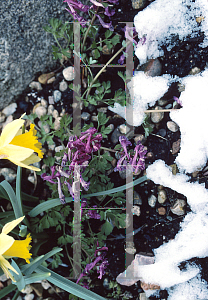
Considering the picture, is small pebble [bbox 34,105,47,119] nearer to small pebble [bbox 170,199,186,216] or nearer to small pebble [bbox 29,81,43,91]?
small pebble [bbox 29,81,43,91]

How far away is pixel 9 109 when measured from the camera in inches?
59.9

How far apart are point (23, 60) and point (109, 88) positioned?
21.0 inches

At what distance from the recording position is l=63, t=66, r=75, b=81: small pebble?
1.44m

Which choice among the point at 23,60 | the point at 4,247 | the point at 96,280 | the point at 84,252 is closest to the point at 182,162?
the point at 84,252

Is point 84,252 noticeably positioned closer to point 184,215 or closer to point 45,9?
point 184,215

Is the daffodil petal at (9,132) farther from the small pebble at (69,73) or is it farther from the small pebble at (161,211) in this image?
the small pebble at (161,211)

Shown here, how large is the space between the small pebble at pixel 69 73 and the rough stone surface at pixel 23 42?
0.10 m

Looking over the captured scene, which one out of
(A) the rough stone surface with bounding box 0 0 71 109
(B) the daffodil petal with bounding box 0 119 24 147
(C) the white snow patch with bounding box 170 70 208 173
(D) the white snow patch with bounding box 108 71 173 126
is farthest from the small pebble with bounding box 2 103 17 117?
(C) the white snow patch with bounding box 170 70 208 173

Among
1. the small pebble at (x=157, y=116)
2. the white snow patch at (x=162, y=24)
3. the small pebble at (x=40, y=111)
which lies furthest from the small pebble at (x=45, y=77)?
the small pebble at (x=157, y=116)

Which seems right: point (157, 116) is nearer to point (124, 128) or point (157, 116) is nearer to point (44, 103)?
point (124, 128)

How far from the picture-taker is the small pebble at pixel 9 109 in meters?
1.52

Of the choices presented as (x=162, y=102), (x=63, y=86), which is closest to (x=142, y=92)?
(x=162, y=102)

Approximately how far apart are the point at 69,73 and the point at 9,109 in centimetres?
45

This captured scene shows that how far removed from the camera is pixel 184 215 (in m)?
1.31
